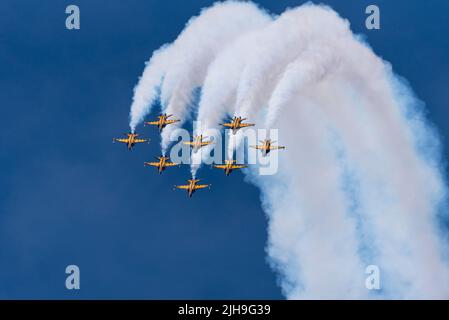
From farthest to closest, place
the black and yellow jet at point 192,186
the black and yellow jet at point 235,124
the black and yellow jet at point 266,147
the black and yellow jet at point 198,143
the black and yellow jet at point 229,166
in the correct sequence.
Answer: the black and yellow jet at point 192,186
the black and yellow jet at point 229,166
the black and yellow jet at point 266,147
the black and yellow jet at point 198,143
the black and yellow jet at point 235,124

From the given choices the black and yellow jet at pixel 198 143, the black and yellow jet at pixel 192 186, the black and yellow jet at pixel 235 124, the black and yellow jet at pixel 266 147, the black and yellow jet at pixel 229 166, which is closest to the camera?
the black and yellow jet at pixel 235 124

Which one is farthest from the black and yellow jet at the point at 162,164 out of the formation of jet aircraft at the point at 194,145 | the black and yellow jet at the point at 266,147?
the black and yellow jet at the point at 266,147

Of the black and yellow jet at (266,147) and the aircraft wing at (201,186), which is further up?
the black and yellow jet at (266,147)

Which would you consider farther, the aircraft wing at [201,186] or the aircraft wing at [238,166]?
the aircraft wing at [201,186]

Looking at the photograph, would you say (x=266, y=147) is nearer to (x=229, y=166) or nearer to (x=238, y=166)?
(x=238, y=166)

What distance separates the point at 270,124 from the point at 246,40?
35.1ft

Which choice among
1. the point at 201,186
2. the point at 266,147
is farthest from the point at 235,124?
the point at 201,186

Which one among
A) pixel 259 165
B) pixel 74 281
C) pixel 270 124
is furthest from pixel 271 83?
pixel 74 281

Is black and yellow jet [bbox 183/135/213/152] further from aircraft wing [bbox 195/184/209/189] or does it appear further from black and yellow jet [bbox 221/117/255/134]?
aircraft wing [bbox 195/184/209/189]

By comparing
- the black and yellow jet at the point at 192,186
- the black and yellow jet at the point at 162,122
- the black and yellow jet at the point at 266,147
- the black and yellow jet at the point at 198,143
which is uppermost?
the black and yellow jet at the point at 162,122

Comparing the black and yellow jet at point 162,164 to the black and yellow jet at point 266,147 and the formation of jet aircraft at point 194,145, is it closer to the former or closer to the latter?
the formation of jet aircraft at point 194,145

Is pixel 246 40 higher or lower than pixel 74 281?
higher
